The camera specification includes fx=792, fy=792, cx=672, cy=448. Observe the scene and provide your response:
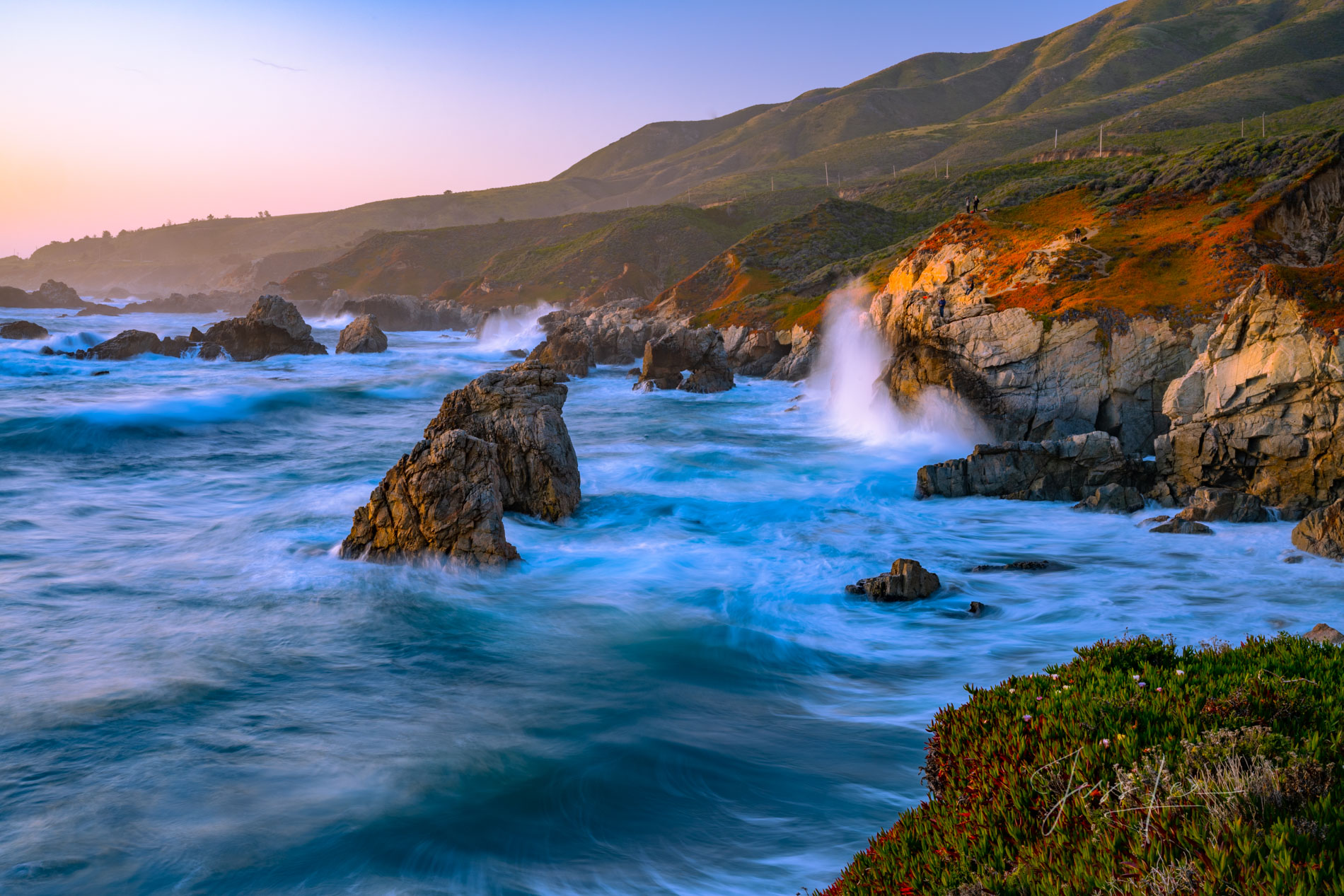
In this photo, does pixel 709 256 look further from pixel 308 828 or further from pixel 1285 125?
pixel 308 828

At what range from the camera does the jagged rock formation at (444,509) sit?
50.5 feet

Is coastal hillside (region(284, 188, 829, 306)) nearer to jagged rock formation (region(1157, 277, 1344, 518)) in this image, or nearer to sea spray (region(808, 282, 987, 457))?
sea spray (region(808, 282, 987, 457))

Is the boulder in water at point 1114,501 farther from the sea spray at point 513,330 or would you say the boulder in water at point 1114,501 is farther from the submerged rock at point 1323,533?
the sea spray at point 513,330

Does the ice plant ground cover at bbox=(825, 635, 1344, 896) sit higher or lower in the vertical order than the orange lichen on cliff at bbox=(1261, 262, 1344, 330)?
lower

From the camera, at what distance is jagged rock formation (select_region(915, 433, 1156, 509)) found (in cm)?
2044

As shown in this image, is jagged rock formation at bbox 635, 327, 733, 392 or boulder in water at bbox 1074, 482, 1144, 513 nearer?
boulder in water at bbox 1074, 482, 1144, 513

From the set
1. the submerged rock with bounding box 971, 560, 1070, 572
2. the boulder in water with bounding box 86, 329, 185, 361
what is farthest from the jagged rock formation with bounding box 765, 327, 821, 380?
the boulder in water with bounding box 86, 329, 185, 361

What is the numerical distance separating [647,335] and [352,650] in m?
56.6

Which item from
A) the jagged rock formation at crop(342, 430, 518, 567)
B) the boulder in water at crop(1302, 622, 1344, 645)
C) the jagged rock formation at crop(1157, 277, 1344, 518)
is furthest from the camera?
the jagged rock formation at crop(1157, 277, 1344, 518)

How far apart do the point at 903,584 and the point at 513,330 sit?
84540 mm

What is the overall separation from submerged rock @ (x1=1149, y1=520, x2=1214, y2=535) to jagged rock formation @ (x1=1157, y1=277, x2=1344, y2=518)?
7.24 feet

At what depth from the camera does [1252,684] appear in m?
5.59

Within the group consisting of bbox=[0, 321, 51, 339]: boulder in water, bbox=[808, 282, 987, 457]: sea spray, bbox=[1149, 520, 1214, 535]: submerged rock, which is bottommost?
bbox=[1149, 520, 1214, 535]: submerged rock

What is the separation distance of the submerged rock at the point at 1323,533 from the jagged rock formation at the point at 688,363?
33468 millimetres
